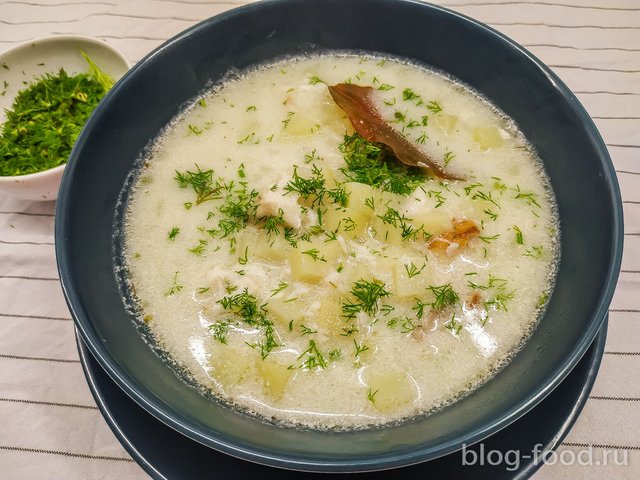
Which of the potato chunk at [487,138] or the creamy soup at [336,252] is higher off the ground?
the potato chunk at [487,138]

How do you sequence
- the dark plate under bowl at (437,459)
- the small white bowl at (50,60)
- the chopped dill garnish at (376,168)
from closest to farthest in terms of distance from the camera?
the dark plate under bowl at (437,459)
the chopped dill garnish at (376,168)
the small white bowl at (50,60)

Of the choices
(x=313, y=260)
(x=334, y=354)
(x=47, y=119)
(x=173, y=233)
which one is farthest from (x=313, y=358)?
(x=47, y=119)

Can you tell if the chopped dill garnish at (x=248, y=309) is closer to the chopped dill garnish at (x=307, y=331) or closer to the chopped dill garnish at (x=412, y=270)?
the chopped dill garnish at (x=307, y=331)

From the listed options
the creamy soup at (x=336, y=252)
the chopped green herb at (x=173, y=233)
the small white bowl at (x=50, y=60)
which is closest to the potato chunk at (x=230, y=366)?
the creamy soup at (x=336, y=252)

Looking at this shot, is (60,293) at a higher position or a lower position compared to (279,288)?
lower

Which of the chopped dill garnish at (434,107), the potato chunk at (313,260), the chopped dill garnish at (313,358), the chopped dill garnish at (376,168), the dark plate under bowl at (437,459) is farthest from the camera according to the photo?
the chopped dill garnish at (434,107)

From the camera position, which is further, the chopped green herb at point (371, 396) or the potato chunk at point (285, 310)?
the potato chunk at point (285, 310)

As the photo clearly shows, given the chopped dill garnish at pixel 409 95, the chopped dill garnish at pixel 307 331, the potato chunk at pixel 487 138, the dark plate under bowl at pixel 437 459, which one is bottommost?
the dark plate under bowl at pixel 437 459

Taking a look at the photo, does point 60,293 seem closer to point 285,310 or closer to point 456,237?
point 285,310
